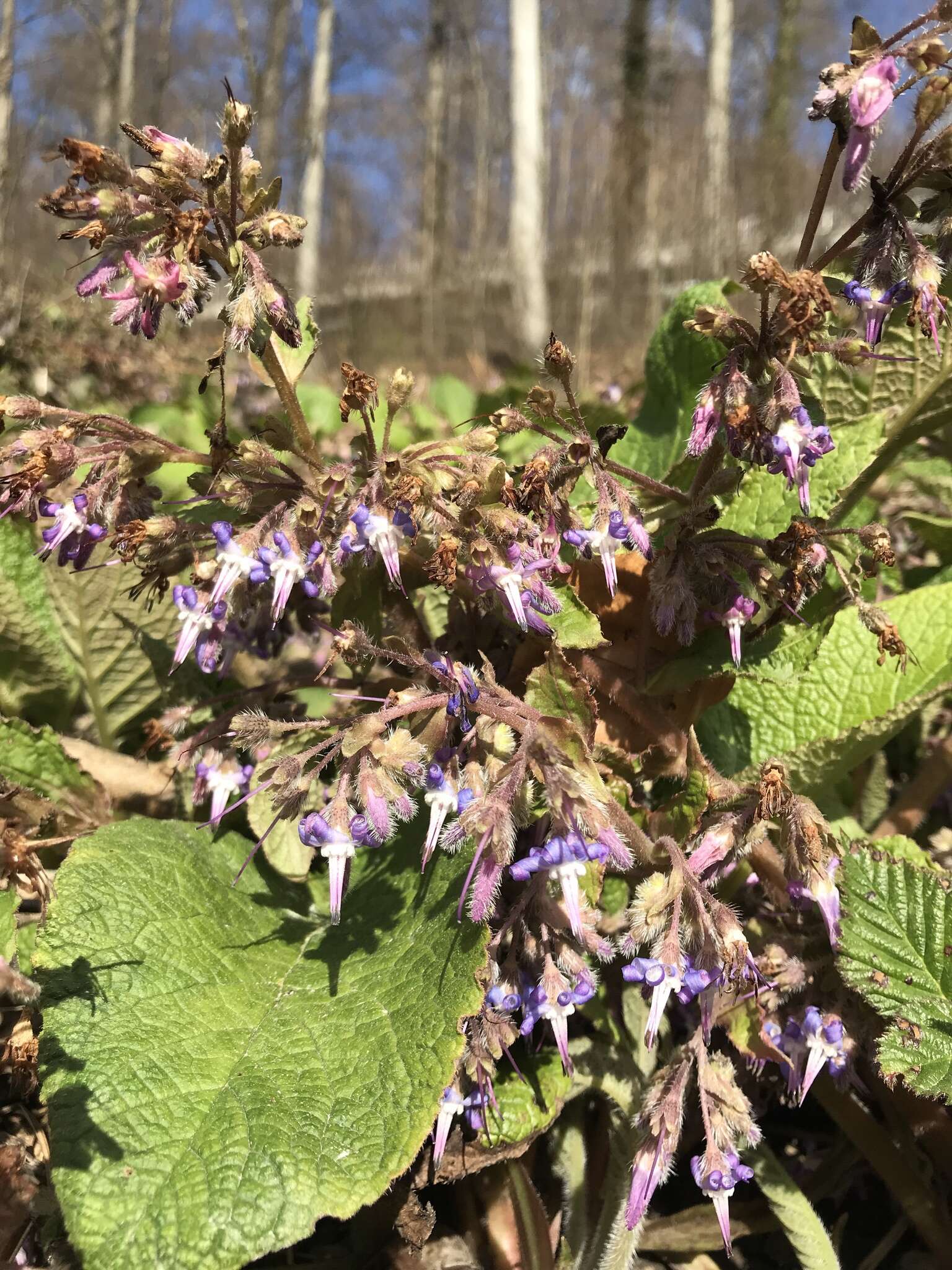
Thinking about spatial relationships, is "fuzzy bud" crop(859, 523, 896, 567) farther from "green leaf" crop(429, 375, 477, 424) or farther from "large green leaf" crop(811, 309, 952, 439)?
"green leaf" crop(429, 375, 477, 424)

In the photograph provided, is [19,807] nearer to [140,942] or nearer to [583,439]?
[140,942]

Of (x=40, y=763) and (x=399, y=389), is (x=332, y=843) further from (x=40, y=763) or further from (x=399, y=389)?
(x=40, y=763)

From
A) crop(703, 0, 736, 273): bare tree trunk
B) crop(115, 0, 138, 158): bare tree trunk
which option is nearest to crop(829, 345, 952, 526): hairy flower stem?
crop(703, 0, 736, 273): bare tree trunk

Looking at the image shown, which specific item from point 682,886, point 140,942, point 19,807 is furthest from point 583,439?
point 19,807

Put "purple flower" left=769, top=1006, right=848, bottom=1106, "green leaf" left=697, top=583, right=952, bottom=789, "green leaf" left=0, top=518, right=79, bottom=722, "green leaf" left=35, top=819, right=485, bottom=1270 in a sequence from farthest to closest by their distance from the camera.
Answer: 1. "green leaf" left=0, top=518, right=79, bottom=722
2. "green leaf" left=697, top=583, right=952, bottom=789
3. "purple flower" left=769, top=1006, right=848, bottom=1106
4. "green leaf" left=35, top=819, right=485, bottom=1270

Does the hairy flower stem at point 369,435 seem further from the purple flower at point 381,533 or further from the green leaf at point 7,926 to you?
the green leaf at point 7,926

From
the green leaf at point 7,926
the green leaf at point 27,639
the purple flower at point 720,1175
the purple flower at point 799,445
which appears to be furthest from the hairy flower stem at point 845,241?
the green leaf at point 27,639
